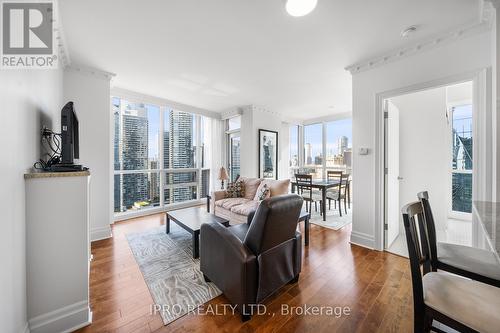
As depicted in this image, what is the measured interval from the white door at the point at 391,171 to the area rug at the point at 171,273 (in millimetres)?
2491

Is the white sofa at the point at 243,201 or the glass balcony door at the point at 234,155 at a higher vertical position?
the glass balcony door at the point at 234,155

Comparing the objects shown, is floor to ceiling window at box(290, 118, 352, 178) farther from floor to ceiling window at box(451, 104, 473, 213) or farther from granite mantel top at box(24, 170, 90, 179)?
granite mantel top at box(24, 170, 90, 179)

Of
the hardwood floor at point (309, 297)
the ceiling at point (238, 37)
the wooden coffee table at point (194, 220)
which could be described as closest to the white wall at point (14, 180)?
the hardwood floor at point (309, 297)

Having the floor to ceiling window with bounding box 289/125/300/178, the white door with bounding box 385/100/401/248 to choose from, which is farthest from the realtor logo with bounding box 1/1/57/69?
the floor to ceiling window with bounding box 289/125/300/178

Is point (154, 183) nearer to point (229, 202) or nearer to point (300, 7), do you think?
point (229, 202)

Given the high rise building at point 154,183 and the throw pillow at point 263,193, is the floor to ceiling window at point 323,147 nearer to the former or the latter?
the throw pillow at point 263,193

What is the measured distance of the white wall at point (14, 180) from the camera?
3.49 ft

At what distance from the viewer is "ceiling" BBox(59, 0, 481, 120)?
1797mm

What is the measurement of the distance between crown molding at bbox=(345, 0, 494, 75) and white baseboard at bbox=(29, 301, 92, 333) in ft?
13.1

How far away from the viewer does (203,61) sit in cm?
277

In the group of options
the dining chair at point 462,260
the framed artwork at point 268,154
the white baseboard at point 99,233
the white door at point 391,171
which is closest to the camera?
the dining chair at point 462,260

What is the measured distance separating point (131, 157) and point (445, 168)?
5.94 m

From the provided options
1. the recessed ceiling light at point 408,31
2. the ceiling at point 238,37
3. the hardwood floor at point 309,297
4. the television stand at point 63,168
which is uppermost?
the ceiling at point 238,37

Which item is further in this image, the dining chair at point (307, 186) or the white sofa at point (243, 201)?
the dining chair at point (307, 186)
